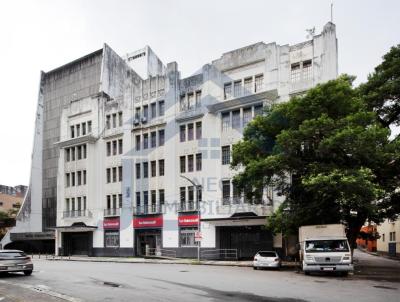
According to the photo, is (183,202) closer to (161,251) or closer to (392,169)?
(161,251)

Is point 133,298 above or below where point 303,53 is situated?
below

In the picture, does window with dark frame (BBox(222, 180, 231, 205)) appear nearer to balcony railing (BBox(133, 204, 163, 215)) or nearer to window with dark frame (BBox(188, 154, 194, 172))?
window with dark frame (BBox(188, 154, 194, 172))

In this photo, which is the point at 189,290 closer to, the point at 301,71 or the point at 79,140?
the point at 301,71

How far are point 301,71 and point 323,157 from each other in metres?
13.3

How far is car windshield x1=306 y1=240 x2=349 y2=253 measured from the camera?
22.5 meters

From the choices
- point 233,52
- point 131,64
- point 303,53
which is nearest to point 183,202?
point 233,52

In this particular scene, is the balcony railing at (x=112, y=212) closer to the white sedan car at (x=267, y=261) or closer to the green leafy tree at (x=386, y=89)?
the white sedan car at (x=267, y=261)

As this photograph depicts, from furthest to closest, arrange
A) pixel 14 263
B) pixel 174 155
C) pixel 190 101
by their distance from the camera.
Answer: pixel 174 155 < pixel 190 101 < pixel 14 263

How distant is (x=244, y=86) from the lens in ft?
130

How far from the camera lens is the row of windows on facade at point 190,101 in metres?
42.5

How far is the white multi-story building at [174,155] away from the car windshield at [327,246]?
11.1 m

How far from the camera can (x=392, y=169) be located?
2673cm

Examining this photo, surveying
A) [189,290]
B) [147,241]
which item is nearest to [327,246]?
[189,290]

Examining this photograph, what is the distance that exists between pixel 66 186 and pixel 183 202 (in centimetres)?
1822
